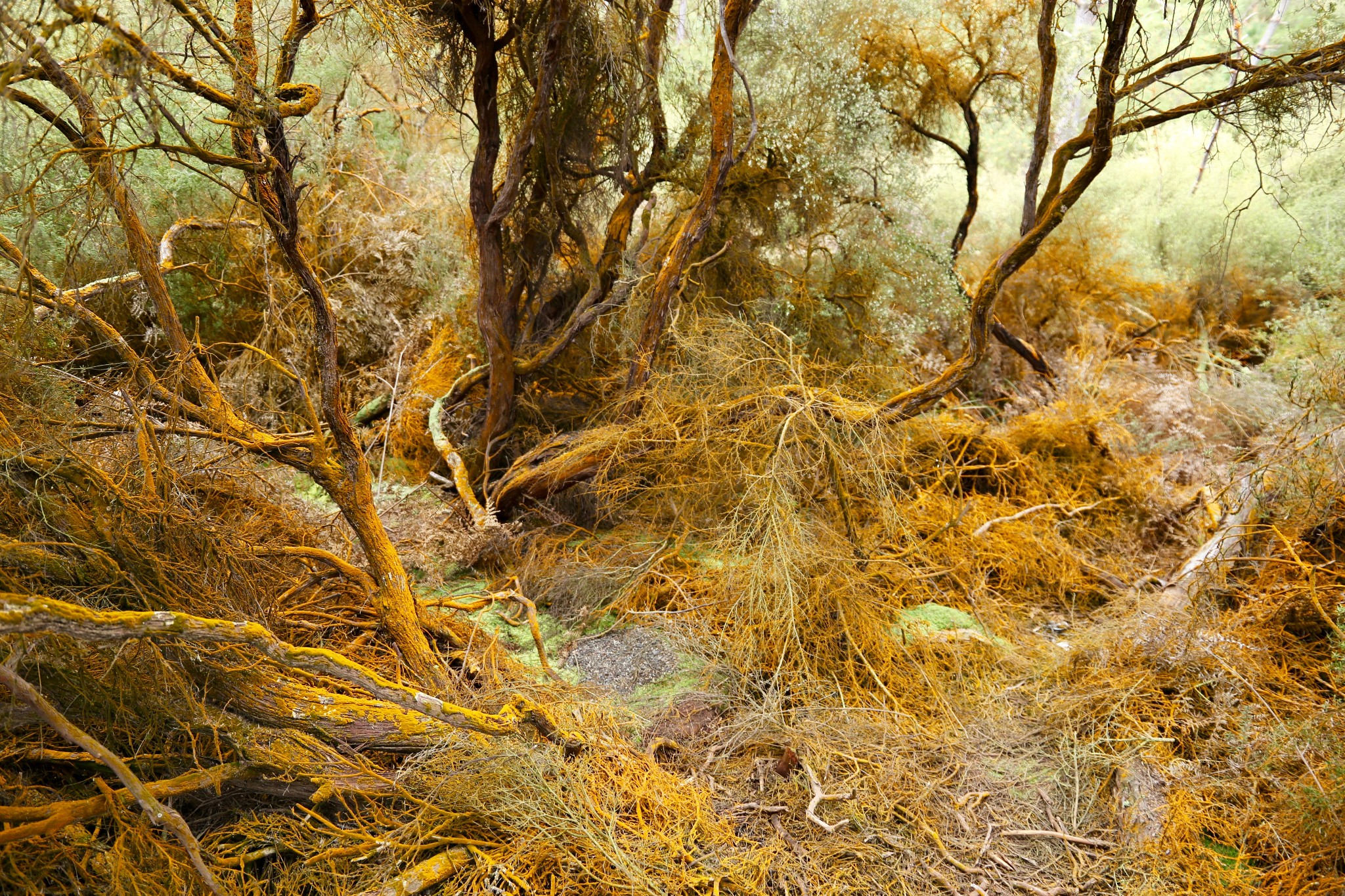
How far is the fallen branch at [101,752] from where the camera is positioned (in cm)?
201

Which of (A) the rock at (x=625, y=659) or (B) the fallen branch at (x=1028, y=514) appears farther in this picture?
(B) the fallen branch at (x=1028, y=514)

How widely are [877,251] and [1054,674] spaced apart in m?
4.14

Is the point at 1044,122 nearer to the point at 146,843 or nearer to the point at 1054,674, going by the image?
the point at 1054,674

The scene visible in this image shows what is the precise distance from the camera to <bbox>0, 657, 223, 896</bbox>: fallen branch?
6.61ft

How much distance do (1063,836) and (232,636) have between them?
3439mm

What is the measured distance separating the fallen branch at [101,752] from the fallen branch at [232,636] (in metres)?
0.15

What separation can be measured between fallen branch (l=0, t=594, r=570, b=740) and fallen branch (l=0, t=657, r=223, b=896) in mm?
153

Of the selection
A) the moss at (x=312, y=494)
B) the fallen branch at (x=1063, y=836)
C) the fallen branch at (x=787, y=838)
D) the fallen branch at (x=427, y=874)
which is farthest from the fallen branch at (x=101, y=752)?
the moss at (x=312, y=494)

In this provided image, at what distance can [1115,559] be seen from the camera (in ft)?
19.7

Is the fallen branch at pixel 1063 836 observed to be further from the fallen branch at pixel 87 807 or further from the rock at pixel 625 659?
the fallen branch at pixel 87 807

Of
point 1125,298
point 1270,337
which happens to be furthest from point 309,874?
point 1125,298

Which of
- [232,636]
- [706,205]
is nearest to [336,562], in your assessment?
[232,636]

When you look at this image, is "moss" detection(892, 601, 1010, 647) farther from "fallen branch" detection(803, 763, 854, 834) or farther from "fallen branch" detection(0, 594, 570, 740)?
"fallen branch" detection(0, 594, 570, 740)

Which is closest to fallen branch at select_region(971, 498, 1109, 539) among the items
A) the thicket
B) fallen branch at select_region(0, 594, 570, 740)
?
the thicket
